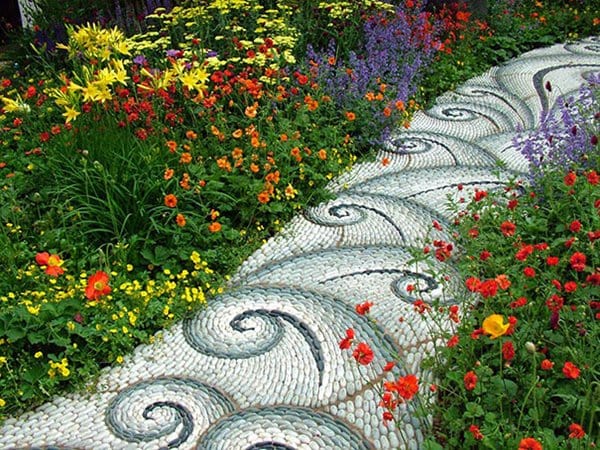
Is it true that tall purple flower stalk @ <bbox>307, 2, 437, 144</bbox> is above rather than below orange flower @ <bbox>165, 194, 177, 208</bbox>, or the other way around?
above

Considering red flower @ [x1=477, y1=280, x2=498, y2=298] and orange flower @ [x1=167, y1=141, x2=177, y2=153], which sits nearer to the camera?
red flower @ [x1=477, y1=280, x2=498, y2=298]

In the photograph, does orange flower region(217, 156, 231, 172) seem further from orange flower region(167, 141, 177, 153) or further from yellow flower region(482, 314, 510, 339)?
yellow flower region(482, 314, 510, 339)

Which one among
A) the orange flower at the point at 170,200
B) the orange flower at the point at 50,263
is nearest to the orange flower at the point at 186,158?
the orange flower at the point at 170,200

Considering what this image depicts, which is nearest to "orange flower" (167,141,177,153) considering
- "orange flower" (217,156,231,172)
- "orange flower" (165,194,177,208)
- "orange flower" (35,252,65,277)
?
"orange flower" (217,156,231,172)

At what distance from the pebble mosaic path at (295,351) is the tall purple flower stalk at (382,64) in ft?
1.81

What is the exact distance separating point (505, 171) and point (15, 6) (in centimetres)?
619

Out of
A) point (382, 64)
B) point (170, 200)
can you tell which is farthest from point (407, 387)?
point (382, 64)

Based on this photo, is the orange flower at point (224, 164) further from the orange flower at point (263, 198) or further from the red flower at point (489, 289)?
the red flower at point (489, 289)

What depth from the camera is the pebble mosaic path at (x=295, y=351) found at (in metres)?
2.13

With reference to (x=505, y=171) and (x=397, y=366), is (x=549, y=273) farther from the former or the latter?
(x=505, y=171)

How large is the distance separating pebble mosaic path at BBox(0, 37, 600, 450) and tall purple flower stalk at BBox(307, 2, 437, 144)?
21.7 inches

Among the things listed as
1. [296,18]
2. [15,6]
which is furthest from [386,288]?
[15,6]

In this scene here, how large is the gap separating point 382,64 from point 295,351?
2545 mm

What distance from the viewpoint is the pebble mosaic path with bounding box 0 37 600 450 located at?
7.00 ft
